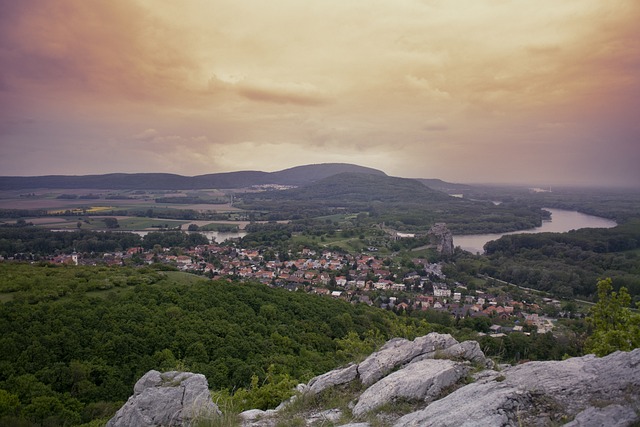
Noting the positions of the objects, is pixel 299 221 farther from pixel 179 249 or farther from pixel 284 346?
pixel 284 346

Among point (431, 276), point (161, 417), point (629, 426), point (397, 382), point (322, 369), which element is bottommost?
point (431, 276)

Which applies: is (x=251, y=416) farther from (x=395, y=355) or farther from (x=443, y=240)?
(x=443, y=240)

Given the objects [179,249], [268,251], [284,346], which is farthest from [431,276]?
[179,249]

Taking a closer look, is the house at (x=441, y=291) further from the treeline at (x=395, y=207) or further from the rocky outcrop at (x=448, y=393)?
the treeline at (x=395, y=207)

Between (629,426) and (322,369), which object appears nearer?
(629,426)

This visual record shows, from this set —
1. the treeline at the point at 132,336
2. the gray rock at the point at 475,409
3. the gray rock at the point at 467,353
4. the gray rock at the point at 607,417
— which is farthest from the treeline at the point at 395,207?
the gray rock at the point at 607,417
